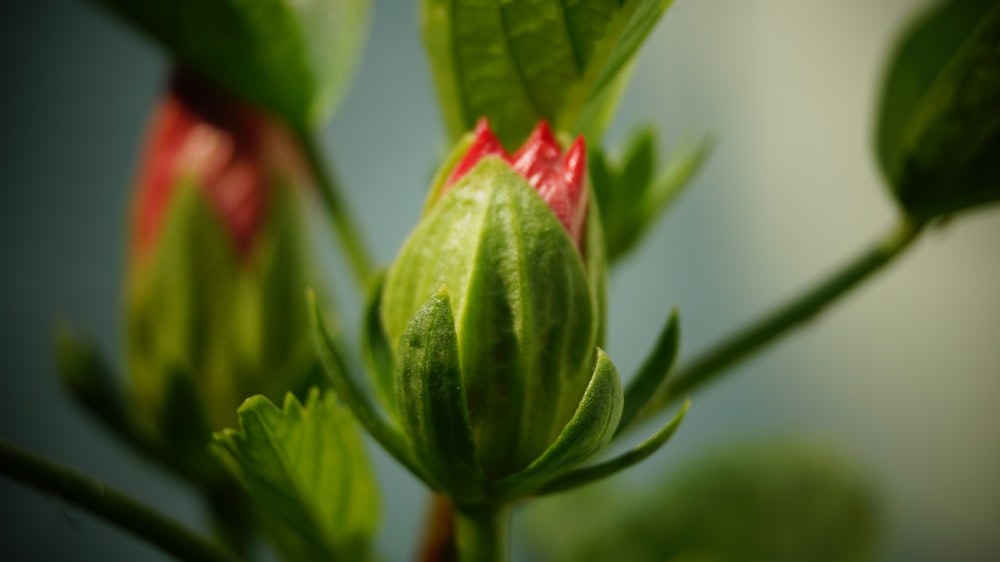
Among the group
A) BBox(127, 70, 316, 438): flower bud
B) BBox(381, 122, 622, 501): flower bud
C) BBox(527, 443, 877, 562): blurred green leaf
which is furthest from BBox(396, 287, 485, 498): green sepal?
BBox(527, 443, 877, 562): blurred green leaf

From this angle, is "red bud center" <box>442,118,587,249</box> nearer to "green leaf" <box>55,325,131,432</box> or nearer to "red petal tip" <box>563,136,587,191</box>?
"red petal tip" <box>563,136,587,191</box>

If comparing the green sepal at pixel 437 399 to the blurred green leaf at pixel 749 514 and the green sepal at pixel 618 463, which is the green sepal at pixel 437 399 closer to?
the green sepal at pixel 618 463

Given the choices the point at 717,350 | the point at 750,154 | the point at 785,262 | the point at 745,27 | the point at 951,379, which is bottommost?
the point at 951,379

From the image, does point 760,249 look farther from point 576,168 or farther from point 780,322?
point 576,168

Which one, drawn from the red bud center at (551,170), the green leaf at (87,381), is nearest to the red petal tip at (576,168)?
the red bud center at (551,170)

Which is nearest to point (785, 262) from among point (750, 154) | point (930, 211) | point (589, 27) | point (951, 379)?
point (750, 154)

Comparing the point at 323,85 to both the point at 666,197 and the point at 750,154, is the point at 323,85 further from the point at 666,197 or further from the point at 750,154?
the point at 750,154
